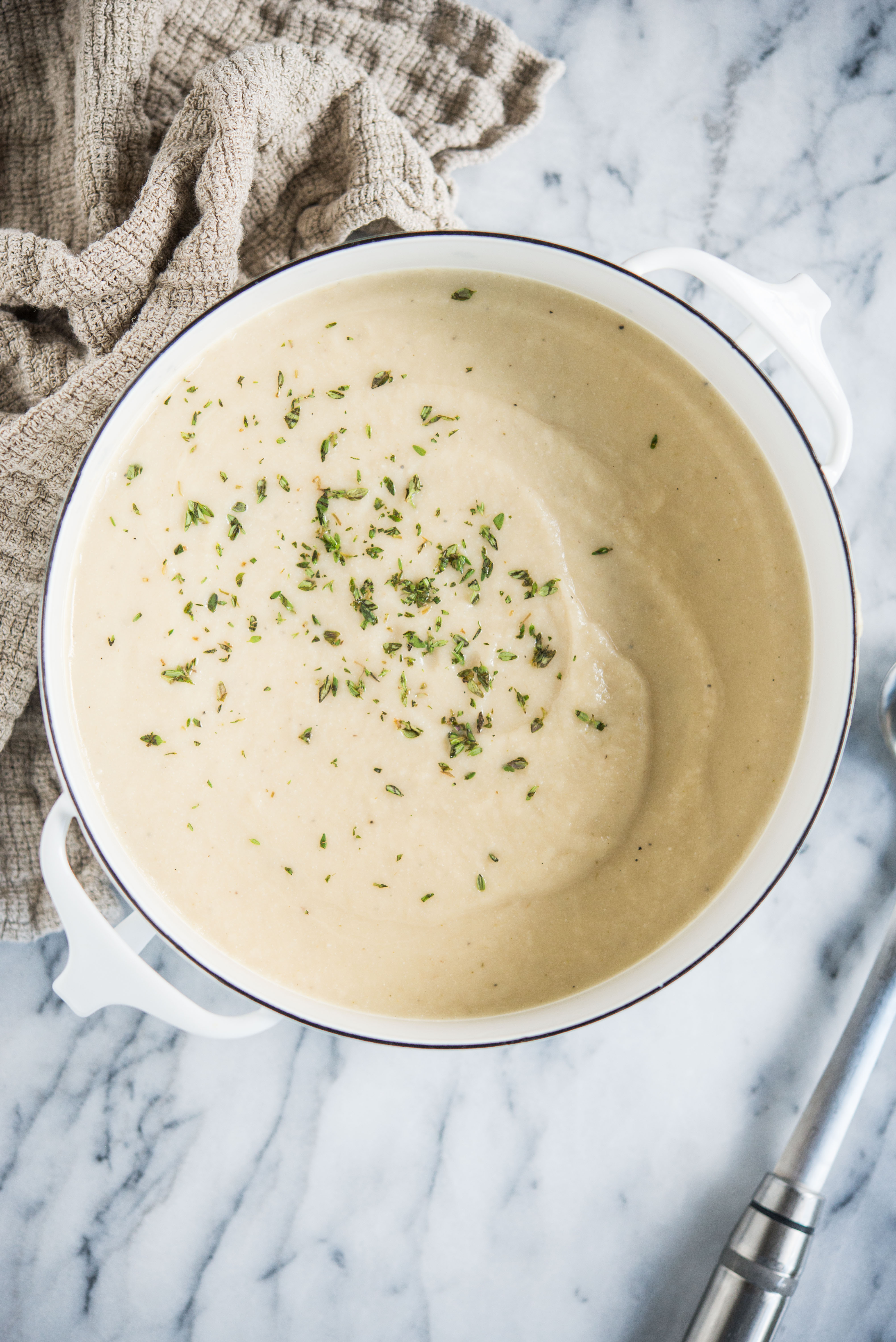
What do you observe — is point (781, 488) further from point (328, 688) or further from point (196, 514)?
point (196, 514)

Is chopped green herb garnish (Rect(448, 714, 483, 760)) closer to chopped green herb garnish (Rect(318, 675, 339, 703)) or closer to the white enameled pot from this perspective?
chopped green herb garnish (Rect(318, 675, 339, 703))

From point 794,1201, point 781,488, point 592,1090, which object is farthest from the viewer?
point 592,1090

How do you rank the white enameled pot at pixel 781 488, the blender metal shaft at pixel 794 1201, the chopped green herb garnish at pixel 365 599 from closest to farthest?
the white enameled pot at pixel 781 488 → the chopped green herb garnish at pixel 365 599 → the blender metal shaft at pixel 794 1201

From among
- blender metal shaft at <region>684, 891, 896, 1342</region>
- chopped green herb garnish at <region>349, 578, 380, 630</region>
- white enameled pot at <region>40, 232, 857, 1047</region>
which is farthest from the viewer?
blender metal shaft at <region>684, 891, 896, 1342</region>

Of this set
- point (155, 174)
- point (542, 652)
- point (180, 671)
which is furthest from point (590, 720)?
point (155, 174)

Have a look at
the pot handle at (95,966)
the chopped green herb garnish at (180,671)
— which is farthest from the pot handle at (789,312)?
the pot handle at (95,966)

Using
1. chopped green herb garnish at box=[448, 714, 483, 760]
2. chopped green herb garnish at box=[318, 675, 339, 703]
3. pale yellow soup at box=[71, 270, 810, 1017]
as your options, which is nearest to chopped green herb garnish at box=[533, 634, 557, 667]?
pale yellow soup at box=[71, 270, 810, 1017]

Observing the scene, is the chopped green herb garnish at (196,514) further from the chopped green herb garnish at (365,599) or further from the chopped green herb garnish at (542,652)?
the chopped green herb garnish at (542,652)
